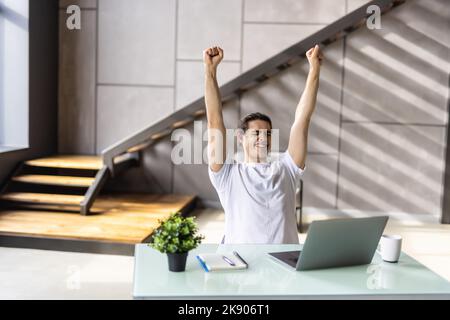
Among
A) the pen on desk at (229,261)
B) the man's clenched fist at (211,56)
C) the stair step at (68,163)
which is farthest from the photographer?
the stair step at (68,163)

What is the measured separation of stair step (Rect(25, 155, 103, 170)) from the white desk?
12.8 feet

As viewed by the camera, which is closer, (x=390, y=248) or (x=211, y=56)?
(x=390, y=248)

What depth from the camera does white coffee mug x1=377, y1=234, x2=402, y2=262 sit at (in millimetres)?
1947

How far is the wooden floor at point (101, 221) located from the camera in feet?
14.5

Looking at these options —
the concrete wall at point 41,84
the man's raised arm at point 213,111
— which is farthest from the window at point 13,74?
the man's raised arm at point 213,111

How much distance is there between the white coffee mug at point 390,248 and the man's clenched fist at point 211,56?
932mm

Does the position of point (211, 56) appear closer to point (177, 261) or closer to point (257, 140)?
point (257, 140)

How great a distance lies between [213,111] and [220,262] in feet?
2.10

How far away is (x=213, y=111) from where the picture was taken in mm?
2191

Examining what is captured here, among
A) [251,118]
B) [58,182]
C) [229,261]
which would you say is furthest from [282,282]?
[58,182]

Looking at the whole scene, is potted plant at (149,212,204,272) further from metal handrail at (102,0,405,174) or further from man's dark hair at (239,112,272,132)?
metal handrail at (102,0,405,174)

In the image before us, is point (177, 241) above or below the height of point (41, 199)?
above

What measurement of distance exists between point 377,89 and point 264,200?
424 centimetres

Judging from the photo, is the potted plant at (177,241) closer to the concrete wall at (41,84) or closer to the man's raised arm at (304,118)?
the man's raised arm at (304,118)
